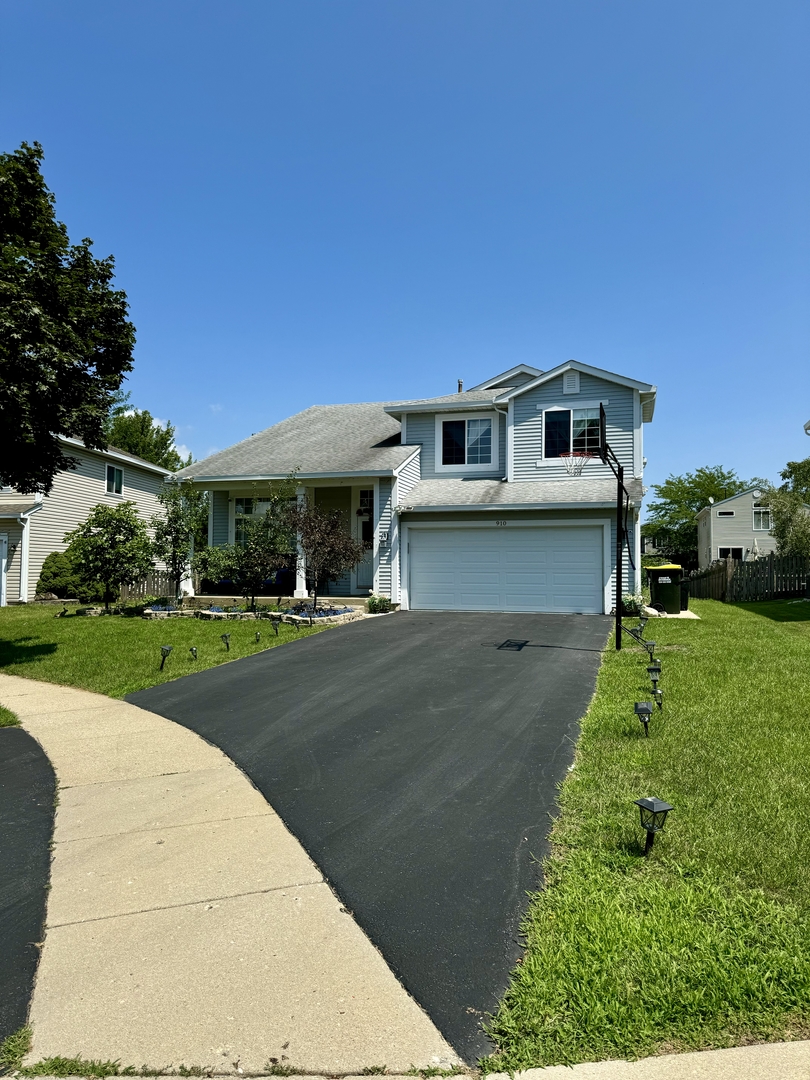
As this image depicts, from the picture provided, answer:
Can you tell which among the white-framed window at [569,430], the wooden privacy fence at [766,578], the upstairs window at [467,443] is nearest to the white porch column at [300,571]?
the upstairs window at [467,443]

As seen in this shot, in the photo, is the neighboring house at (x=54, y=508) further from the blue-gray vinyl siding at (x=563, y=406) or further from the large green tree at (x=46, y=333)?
the blue-gray vinyl siding at (x=563, y=406)

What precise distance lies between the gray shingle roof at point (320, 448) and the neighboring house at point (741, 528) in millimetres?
23965

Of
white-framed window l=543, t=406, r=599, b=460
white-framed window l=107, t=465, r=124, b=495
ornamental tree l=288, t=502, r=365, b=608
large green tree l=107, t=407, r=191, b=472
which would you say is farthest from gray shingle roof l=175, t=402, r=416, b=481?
large green tree l=107, t=407, r=191, b=472

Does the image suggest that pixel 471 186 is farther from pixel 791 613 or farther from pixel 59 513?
pixel 59 513

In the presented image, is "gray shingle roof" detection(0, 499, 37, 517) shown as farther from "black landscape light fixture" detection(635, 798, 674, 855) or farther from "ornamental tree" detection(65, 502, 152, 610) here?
"black landscape light fixture" detection(635, 798, 674, 855)

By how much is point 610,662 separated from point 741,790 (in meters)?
5.66

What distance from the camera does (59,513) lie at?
23.4m

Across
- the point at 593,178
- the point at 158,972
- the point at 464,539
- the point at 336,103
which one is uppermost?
the point at 336,103

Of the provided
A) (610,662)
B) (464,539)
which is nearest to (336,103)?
(464,539)

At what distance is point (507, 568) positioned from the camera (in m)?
17.8

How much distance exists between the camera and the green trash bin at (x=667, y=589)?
17000mm

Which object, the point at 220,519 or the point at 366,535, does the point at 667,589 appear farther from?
the point at 220,519

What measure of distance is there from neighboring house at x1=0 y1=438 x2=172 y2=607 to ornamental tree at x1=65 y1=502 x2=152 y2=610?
2190 mm

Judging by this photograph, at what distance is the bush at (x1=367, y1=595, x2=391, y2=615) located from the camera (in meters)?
17.7
